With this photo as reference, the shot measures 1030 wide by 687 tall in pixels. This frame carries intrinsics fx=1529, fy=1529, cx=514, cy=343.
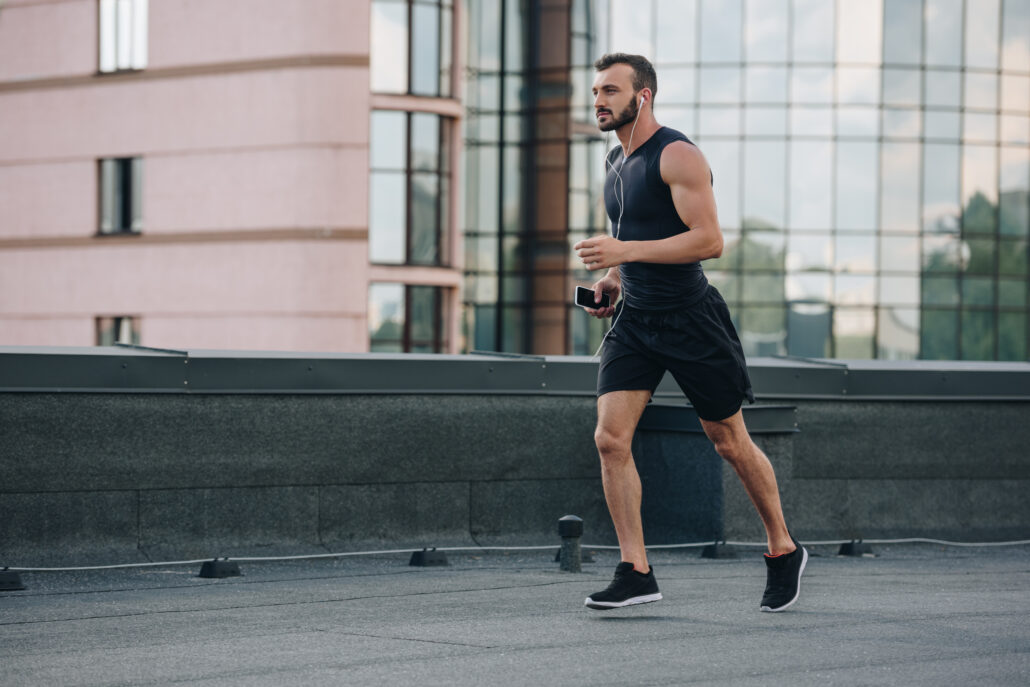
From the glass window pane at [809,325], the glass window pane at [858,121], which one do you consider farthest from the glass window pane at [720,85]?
the glass window pane at [809,325]

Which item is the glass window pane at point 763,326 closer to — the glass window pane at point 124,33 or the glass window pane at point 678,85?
the glass window pane at point 678,85

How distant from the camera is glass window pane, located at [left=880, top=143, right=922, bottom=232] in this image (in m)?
36.2

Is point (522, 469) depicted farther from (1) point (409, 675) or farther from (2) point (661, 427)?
(1) point (409, 675)

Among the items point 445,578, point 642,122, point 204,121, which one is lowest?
point 445,578

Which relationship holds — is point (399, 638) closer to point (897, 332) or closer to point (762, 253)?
point (762, 253)

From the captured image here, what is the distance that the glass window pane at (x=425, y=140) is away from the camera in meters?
31.8

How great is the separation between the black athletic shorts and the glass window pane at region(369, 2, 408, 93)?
26.1 meters

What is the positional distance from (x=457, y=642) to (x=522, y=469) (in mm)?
3250

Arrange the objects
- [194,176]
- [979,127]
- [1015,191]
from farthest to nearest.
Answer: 1. [1015,191]
2. [979,127]
3. [194,176]

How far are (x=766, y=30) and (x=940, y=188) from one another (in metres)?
5.62

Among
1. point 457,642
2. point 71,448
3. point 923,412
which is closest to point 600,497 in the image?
point 923,412

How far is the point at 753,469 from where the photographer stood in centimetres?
601

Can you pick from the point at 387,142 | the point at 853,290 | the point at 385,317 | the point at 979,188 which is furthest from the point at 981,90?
the point at 385,317

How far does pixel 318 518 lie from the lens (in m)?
7.76
